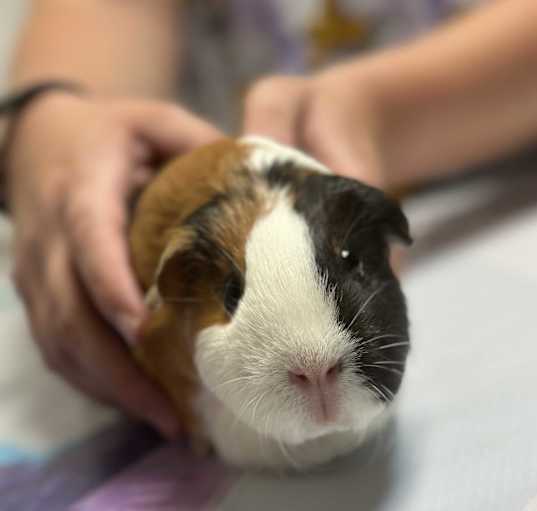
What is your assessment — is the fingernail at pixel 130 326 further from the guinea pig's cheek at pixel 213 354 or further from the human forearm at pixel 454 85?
the human forearm at pixel 454 85

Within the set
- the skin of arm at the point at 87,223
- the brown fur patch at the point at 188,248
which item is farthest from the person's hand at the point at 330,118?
the brown fur patch at the point at 188,248

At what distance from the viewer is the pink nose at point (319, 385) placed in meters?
0.56

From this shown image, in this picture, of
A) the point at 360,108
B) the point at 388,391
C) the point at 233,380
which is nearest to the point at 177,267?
the point at 233,380

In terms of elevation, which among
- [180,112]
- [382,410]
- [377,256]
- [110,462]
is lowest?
[110,462]

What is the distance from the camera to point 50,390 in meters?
1.02

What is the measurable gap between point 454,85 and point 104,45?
85 centimetres

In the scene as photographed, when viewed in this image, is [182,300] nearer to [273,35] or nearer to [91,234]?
[91,234]

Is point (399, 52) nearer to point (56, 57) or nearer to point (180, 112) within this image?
point (180, 112)

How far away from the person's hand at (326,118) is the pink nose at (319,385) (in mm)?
396

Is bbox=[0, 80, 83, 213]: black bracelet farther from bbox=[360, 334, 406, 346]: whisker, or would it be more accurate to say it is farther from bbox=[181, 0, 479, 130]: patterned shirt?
bbox=[360, 334, 406, 346]: whisker

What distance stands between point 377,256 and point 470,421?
0.79 feet

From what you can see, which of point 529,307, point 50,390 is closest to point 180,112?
point 50,390

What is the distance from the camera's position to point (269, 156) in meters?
0.73

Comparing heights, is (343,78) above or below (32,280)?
above
